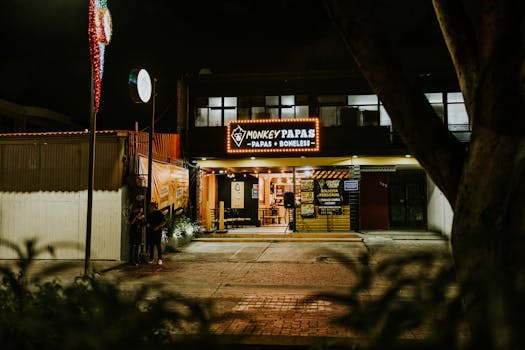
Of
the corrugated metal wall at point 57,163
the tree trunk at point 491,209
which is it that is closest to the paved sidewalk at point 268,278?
the tree trunk at point 491,209

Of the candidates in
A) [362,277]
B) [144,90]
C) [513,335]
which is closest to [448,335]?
[513,335]

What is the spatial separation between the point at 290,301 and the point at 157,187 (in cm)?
696

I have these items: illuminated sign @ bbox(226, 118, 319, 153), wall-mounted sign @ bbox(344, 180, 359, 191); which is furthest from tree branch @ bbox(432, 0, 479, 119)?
wall-mounted sign @ bbox(344, 180, 359, 191)

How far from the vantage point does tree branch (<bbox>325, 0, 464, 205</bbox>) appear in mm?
3459

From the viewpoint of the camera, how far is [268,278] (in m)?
10.1

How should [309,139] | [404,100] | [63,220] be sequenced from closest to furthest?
[404,100]
[63,220]
[309,139]

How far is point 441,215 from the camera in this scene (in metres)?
17.7

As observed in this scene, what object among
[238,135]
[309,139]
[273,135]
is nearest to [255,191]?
[238,135]

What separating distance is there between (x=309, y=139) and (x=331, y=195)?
292cm

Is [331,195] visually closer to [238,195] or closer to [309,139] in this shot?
[309,139]

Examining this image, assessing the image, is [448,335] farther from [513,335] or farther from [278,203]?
[278,203]

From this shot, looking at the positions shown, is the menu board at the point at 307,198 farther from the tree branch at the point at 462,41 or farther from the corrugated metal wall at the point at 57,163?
the tree branch at the point at 462,41

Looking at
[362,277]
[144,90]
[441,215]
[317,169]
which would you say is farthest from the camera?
[317,169]

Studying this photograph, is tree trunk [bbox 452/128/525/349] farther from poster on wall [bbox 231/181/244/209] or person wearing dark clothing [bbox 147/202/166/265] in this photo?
poster on wall [bbox 231/181/244/209]
